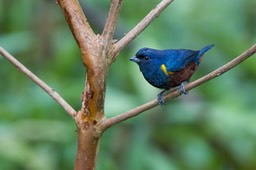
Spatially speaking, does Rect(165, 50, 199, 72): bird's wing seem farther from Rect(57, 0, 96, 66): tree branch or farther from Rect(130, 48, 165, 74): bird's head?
Rect(57, 0, 96, 66): tree branch

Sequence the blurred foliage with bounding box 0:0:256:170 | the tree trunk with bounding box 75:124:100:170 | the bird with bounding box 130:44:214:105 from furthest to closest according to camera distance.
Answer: the blurred foliage with bounding box 0:0:256:170 → the bird with bounding box 130:44:214:105 → the tree trunk with bounding box 75:124:100:170

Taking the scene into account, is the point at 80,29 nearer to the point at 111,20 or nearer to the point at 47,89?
the point at 111,20

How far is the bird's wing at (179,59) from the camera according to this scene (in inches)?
95.3

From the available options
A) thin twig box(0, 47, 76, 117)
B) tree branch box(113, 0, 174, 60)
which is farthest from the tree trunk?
tree branch box(113, 0, 174, 60)

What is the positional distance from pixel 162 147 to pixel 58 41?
1.09 metres

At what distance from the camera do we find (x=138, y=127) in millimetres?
4000

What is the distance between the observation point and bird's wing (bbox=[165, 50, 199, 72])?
2.42m

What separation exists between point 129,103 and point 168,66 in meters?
1.47

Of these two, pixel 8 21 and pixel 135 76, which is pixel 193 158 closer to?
pixel 135 76

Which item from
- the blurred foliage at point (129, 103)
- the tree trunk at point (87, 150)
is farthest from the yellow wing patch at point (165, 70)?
the blurred foliage at point (129, 103)

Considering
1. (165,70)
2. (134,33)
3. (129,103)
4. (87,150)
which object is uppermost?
(129,103)

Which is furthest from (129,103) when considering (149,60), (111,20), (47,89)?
(111,20)

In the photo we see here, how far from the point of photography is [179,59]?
2445mm

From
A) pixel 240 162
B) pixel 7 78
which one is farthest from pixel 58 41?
pixel 240 162
